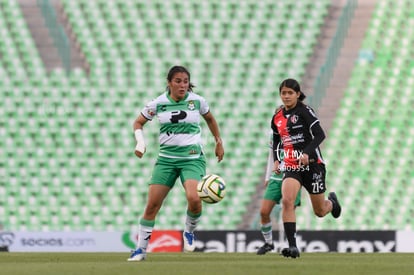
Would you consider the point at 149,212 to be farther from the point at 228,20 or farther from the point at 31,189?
the point at 228,20

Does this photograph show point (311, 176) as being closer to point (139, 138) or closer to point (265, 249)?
point (139, 138)

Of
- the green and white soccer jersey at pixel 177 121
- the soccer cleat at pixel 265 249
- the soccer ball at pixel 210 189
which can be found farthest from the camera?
the soccer cleat at pixel 265 249

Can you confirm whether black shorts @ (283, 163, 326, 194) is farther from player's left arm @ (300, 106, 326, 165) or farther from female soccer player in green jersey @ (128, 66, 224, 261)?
female soccer player in green jersey @ (128, 66, 224, 261)

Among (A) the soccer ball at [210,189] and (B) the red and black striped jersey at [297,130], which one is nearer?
(A) the soccer ball at [210,189]

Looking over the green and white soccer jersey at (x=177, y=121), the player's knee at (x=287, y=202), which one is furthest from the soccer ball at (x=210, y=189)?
the player's knee at (x=287, y=202)

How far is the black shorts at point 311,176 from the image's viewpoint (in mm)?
11875

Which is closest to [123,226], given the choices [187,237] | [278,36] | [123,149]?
[123,149]

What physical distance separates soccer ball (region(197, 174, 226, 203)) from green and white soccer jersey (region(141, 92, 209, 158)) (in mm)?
381

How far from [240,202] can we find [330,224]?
1.91m

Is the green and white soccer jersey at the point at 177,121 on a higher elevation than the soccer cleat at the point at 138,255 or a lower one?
higher

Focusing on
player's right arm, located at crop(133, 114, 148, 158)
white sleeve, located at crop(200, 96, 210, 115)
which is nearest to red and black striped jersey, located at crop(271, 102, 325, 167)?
white sleeve, located at crop(200, 96, 210, 115)

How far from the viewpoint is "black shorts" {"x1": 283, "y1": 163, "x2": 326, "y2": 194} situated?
468 inches

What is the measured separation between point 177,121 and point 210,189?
844 mm

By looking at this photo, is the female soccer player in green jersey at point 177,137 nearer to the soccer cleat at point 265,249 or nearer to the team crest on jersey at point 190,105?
the team crest on jersey at point 190,105
